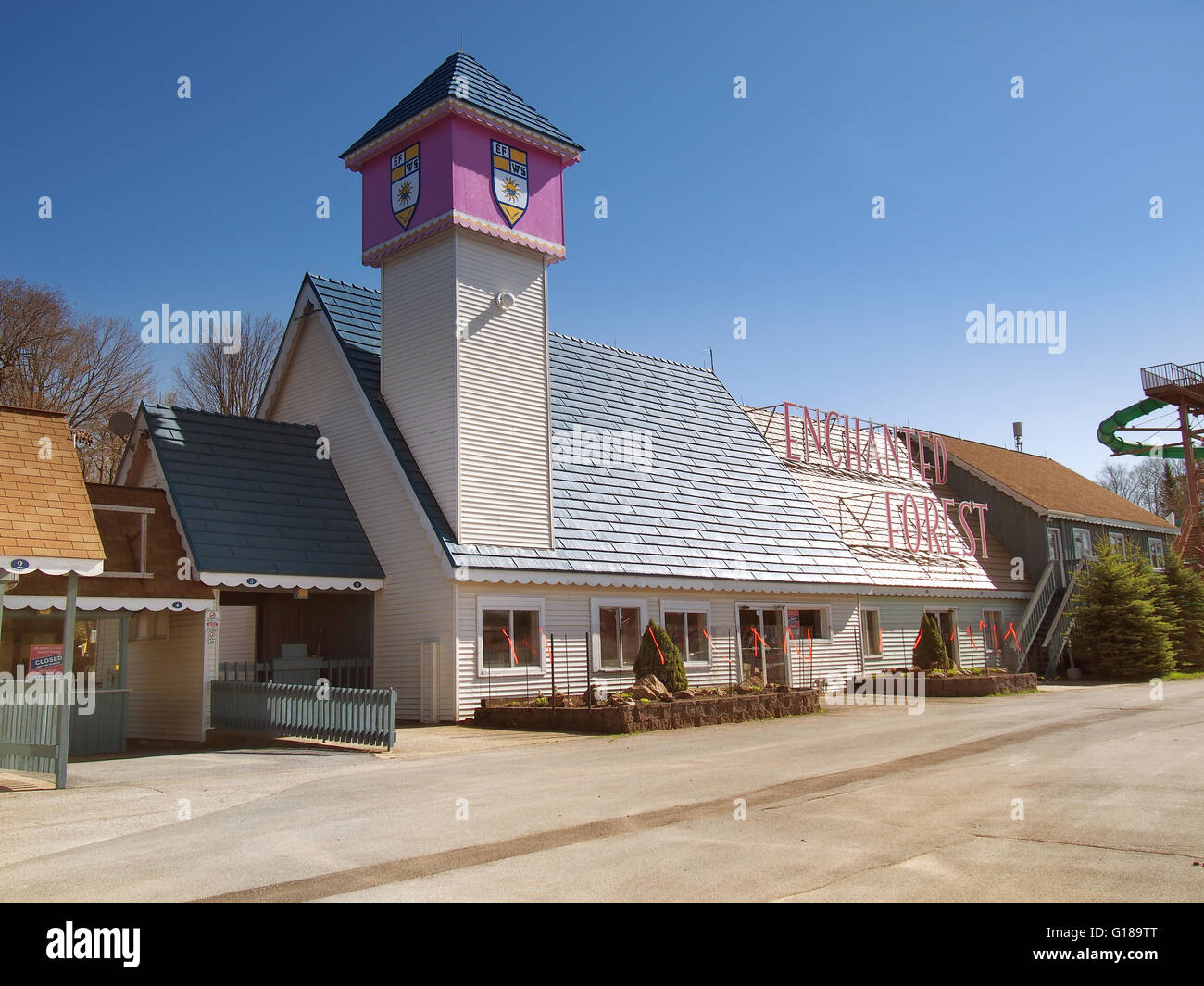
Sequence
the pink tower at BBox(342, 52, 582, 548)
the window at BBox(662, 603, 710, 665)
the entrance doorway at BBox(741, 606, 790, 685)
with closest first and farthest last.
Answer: the pink tower at BBox(342, 52, 582, 548), the window at BBox(662, 603, 710, 665), the entrance doorway at BBox(741, 606, 790, 685)

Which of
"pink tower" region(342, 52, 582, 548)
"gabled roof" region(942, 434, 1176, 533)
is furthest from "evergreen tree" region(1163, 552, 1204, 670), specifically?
"pink tower" region(342, 52, 582, 548)

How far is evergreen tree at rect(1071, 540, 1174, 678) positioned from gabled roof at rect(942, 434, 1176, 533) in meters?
4.57

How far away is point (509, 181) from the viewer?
72.8 feet

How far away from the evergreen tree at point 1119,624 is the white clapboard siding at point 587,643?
366 inches

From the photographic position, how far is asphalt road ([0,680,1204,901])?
6742 millimetres

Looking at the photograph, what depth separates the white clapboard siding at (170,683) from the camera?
61.0ft

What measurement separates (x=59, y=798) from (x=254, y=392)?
3395 cm

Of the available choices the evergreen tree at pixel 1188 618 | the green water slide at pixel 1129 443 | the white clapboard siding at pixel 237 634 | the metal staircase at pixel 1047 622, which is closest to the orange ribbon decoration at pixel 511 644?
the white clapboard siding at pixel 237 634

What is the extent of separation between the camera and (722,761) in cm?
1330

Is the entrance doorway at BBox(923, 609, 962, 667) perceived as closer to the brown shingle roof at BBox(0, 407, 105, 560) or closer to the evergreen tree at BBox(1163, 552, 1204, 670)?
the evergreen tree at BBox(1163, 552, 1204, 670)

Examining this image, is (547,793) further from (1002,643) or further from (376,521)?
(1002,643)

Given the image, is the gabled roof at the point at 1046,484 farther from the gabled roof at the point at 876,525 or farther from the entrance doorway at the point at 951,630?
the entrance doorway at the point at 951,630

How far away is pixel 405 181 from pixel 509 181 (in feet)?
7.59
